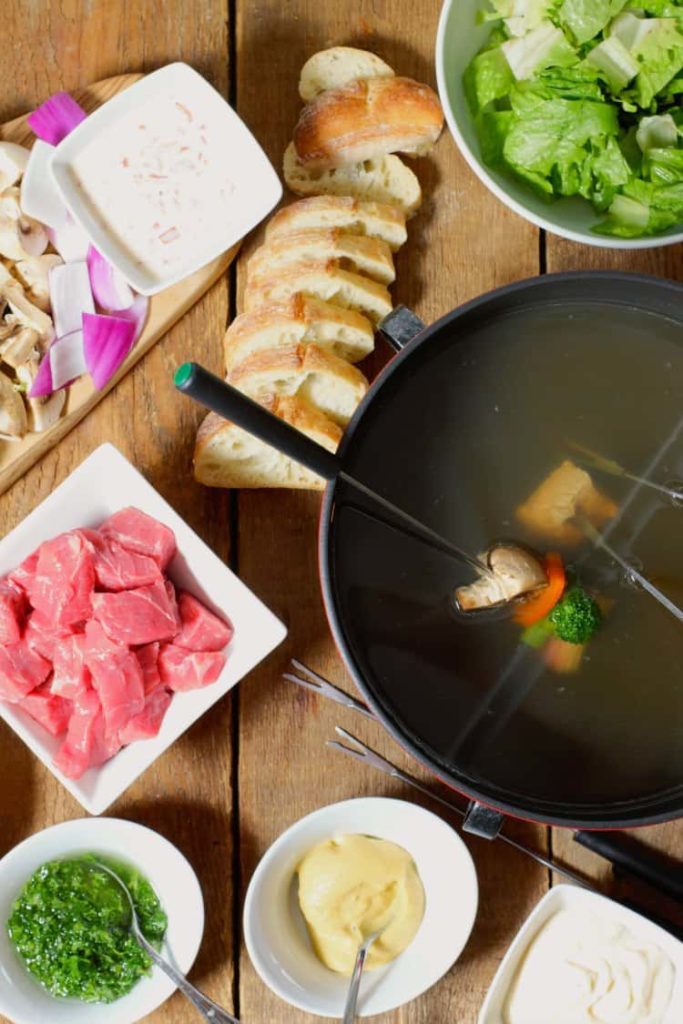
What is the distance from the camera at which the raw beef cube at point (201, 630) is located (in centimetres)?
175

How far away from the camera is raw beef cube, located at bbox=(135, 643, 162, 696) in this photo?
176 centimetres

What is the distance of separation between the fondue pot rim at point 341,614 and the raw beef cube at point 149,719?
1.06ft

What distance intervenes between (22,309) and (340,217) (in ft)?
1.64

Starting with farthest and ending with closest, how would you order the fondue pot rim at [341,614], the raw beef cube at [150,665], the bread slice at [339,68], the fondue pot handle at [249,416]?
the bread slice at [339,68] → the raw beef cube at [150,665] → the fondue pot rim at [341,614] → the fondue pot handle at [249,416]

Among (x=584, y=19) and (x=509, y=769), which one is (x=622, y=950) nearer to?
(x=509, y=769)

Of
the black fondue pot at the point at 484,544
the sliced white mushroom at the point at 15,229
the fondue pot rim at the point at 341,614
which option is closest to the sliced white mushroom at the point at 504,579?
the black fondue pot at the point at 484,544

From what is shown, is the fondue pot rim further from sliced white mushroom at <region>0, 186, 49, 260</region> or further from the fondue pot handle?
sliced white mushroom at <region>0, 186, 49, 260</region>

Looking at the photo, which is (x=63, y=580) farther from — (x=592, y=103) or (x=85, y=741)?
(x=592, y=103)

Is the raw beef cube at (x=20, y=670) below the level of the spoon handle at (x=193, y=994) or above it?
above

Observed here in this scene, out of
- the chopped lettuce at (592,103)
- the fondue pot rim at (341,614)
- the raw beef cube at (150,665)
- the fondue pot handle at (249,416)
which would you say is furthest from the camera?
the raw beef cube at (150,665)

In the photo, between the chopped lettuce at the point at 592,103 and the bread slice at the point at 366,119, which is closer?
the chopped lettuce at the point at 592,103

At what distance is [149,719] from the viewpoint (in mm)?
1742

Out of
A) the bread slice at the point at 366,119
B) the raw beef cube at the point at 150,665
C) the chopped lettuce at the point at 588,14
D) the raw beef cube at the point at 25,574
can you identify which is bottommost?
the raw beef cube at the point at 150,665

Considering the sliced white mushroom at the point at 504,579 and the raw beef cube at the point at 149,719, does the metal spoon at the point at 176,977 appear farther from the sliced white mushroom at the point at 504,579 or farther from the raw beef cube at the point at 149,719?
the sliced white mushroom at the point at 504,579
